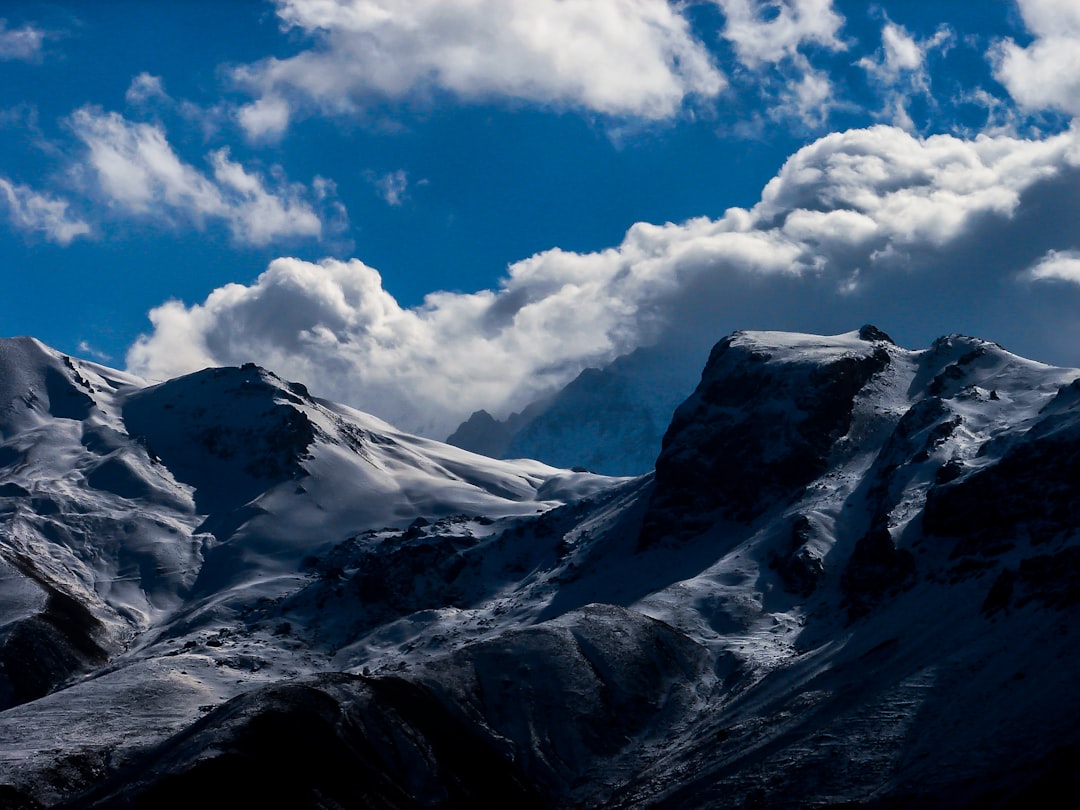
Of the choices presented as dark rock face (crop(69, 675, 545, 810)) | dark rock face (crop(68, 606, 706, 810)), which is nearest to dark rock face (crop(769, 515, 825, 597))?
dark rock face (crop(68, 606, 706, 810))

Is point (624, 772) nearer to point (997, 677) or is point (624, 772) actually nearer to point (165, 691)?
point (997, 677)

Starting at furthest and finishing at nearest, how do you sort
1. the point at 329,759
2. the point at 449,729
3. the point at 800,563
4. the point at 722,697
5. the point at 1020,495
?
the point at 800,563 → the point at 1020,495 → the point at 722,697 → the point at 449,729 → the point at 329,759

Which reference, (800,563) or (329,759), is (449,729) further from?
(800,563)

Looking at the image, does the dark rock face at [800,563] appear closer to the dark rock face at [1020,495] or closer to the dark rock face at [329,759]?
the dark rock face at [1020,495]

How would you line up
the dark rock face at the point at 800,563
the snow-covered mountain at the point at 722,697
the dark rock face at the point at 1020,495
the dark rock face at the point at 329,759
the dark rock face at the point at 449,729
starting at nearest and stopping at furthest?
the snow-covered mountain at the point at 722,697
the dark rock face at the point at 329,759
the dark rock face at the point at 449,729
the dark rock face at the point at 1020,495
the dark rock face at the point at 800,563

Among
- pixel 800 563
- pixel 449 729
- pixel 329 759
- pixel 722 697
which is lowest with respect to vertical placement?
pixel 722 697

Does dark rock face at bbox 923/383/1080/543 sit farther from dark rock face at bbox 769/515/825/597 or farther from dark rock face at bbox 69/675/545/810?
dark rock face at bbox 69/675/545/810

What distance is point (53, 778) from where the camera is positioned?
417ft

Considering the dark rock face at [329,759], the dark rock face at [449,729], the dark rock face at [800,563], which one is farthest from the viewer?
the dark rock face at [800,563]

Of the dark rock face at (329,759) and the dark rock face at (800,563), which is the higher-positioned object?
the dark rock face at (800,563)

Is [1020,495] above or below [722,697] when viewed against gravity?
above

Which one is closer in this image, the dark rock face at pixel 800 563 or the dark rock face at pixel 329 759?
the dark rock face at pixel 329 759

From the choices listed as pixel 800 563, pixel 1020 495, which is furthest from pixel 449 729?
A: pixel 1020 495

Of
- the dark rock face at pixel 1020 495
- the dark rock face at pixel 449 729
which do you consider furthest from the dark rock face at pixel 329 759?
the dark rock face at pixel 1020 495
